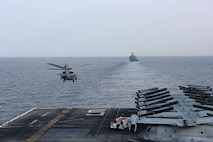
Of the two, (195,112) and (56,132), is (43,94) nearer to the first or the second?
(56,132)

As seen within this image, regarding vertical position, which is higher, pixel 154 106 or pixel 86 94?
pixel 154 106

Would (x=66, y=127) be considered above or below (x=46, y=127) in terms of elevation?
above

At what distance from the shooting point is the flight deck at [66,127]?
109ft

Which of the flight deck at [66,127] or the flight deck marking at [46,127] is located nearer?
the flight deck at [66,127]

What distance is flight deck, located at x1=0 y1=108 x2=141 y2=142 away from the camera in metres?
33.4

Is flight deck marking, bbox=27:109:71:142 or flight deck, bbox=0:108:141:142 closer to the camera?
flight deck, bbox=0:108:141:142

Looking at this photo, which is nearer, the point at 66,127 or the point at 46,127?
the point at 66,127

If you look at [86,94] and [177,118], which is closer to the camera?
[177,118]

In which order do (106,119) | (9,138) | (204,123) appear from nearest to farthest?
1. (204,123)
2. (9,138)
3. (106,119)

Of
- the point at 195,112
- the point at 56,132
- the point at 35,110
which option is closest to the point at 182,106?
the point at 195,112

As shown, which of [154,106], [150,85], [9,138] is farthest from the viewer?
[150,85]

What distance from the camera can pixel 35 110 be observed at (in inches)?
2013

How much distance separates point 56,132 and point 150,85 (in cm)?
7083

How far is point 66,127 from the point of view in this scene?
38156mm
